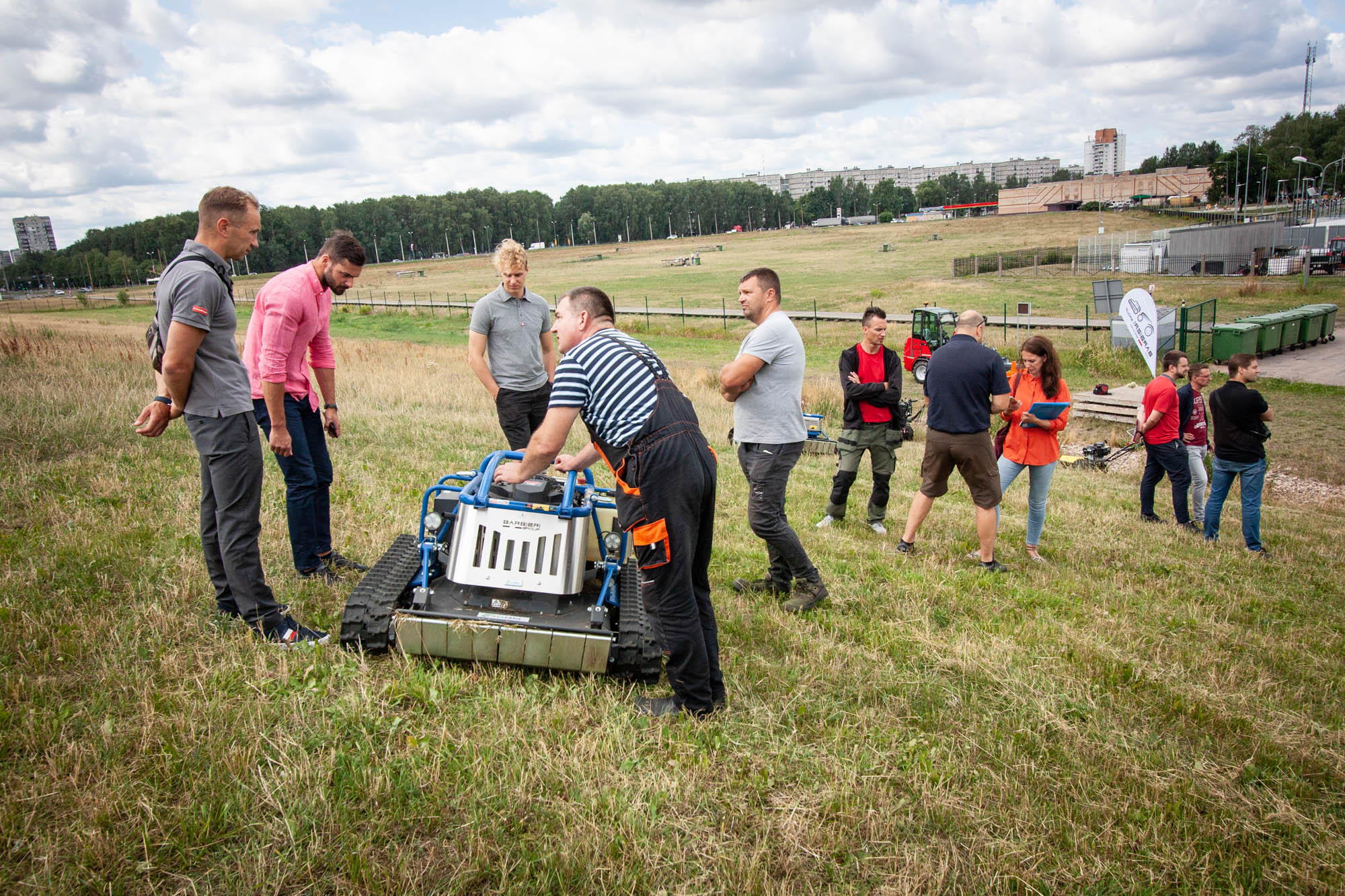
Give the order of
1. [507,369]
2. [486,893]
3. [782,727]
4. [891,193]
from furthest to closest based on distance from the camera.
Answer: [891,193]
[507,369]
[782,727]
[486,893]

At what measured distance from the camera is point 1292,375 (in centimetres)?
2141

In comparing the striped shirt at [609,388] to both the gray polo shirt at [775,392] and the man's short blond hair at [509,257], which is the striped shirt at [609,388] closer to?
the gray polo shirt at [775,392]

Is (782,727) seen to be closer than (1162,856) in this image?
No

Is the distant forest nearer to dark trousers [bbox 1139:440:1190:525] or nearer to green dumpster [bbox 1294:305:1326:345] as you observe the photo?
green dumpster [bbox 1294:305:1326:345]

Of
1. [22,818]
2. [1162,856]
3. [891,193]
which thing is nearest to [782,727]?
[1162,856]

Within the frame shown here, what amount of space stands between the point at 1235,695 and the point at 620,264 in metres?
97.2

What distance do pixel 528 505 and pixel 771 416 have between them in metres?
2.01

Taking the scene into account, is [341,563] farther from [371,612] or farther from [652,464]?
[652,464]

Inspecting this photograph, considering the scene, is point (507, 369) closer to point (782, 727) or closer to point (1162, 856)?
point (782, 727)

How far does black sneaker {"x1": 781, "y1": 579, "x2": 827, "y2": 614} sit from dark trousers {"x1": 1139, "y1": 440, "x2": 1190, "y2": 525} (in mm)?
5984

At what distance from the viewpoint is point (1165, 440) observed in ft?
30.3

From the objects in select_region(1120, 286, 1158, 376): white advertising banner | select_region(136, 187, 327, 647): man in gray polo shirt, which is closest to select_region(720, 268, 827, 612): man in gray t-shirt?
select_region(136, 187, 327, 647): man in gray polo shirt

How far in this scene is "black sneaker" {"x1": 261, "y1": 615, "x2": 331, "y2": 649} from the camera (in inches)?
159

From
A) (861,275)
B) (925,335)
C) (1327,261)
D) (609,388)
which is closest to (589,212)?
(861,275)
